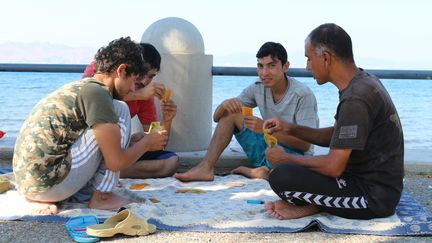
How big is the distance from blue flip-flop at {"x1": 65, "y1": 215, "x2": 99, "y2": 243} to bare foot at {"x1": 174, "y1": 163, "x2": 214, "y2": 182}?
1.28m

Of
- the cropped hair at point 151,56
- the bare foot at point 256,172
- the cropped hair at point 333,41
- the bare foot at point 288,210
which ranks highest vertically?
the cropped hair at point 333,41

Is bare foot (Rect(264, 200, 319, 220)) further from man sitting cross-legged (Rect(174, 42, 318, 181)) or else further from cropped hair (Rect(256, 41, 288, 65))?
cropped hair (Rect(256, 41, 288, 65))

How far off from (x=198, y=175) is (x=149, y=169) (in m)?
0.39

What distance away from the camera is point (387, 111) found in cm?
329

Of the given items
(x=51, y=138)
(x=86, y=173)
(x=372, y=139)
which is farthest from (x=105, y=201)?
(x=372, y=139)

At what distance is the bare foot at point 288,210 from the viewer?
3.45 m

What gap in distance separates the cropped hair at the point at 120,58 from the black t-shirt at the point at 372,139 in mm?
1222

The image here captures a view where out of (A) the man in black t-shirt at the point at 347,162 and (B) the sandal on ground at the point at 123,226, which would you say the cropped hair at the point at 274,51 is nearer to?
(A) the man in black t-shirt at the point at 347,162

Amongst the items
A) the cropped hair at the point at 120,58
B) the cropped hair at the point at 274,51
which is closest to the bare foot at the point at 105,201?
the cropped hair at the point at 120,58

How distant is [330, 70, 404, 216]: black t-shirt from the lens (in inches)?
125

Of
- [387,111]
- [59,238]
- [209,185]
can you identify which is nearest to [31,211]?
[59,238]

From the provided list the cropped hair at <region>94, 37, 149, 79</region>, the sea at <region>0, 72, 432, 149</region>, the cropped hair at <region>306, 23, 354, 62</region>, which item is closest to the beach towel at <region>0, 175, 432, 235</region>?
the cropped hair at <region>94, 37, 149, 79</region>

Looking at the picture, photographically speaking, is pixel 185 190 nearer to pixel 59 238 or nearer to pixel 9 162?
pixel 59 238

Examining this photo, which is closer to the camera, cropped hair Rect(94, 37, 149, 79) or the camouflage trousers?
the camouflage trousers
